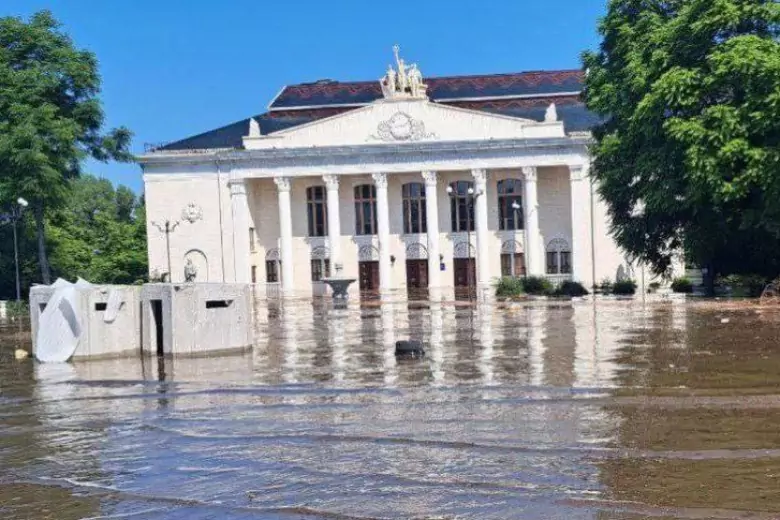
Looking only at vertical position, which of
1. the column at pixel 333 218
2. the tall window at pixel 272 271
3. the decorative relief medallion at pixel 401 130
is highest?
the decorative relief medallion at pixel 401 130

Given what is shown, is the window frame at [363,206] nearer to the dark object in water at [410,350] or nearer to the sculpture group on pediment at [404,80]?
the sculpture group on pediment at [404,80]

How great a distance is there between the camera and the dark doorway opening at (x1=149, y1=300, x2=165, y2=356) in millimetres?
16922

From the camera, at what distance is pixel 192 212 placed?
64.8 metres

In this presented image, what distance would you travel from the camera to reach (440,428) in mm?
8797

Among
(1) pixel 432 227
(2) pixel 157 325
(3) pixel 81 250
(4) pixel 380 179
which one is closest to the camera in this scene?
(2) pixel 157 325

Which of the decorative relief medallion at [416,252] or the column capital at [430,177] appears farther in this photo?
the decorative relief medallion at [416,252]

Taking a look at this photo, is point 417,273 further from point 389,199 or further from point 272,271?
point 272,271

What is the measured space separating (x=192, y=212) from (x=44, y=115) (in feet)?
68.0

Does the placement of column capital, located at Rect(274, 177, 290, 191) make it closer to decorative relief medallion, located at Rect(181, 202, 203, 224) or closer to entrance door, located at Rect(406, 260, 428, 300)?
decorative relief medallion, located at Rect(181, 202, 203, 224)

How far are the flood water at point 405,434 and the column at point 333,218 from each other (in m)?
47.9

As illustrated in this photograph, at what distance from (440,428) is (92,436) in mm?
3656

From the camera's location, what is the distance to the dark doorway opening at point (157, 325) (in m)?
16.9

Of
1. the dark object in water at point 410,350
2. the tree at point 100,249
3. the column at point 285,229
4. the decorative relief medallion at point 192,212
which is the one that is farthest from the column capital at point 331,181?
the dark object in water at point 410,350

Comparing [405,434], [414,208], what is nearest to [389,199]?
[414,208]
